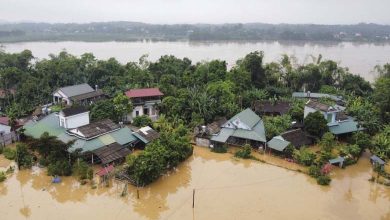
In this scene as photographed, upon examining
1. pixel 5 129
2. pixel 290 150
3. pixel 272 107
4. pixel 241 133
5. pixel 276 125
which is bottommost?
pixel 290 150

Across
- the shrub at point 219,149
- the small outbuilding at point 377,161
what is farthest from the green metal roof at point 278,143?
the small outbuilding at point 377,161

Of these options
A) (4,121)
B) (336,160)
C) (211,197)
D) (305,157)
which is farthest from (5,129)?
(336,160)

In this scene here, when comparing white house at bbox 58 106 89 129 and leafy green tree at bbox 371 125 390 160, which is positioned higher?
white house at bbox 58 106 89 129

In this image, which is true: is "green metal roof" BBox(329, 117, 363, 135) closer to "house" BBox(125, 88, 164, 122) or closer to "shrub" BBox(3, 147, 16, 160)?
"house" BBox(125, 88, 164, 122)

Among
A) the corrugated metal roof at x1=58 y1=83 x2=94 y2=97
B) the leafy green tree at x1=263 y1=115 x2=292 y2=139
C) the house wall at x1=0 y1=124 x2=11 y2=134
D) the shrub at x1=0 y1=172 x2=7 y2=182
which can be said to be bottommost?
the shrub at x1=0 y1=172 x2=7 y2=182

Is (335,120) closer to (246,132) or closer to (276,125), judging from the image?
(276,125)

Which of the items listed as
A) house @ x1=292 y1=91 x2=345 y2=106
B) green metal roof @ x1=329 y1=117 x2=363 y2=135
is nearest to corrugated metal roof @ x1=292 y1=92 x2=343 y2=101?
house @ x1=292 y1=91 x2=345 y2=106

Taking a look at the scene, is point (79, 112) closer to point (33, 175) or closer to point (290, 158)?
point (33, 175)

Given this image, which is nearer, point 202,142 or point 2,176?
point 2,176
